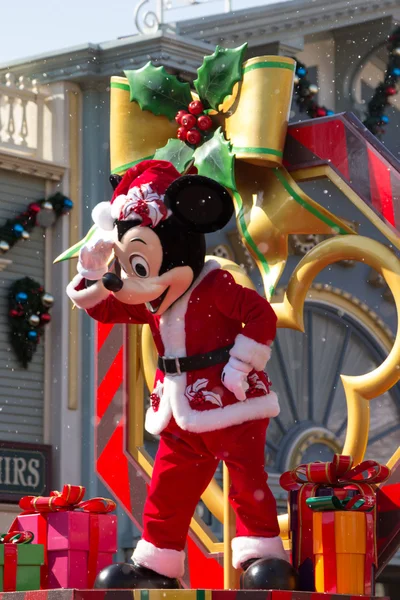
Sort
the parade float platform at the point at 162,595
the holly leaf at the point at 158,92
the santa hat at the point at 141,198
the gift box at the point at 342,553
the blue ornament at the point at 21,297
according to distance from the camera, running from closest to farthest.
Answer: the parade float platform at the point at 162,595 < the gift box at the point at 342,553 < the santa hat at the point at 141,198 < the holly leaf at the point at 158,92 < the blue ornament at the point at 21,297

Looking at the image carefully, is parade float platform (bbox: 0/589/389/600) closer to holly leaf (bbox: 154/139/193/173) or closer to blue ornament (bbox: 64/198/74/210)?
holly leaf (bbox: 154/139/193/173)

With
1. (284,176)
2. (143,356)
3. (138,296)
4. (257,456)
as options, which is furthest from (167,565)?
(284,176)

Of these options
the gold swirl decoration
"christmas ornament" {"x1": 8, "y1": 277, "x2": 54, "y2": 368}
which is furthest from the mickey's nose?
"christmas ornament" {"x1": 8, "y1": 277, "x2": 54, "y2": 368}

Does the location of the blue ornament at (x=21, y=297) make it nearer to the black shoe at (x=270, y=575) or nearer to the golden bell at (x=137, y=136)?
the golden bell at (x=137, y=136)

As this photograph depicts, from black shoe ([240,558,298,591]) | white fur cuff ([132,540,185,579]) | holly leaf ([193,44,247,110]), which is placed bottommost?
black shoe ([240,558,298,591])

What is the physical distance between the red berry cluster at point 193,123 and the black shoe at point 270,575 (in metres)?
1.31

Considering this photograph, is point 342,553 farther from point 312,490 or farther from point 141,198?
point 141,198

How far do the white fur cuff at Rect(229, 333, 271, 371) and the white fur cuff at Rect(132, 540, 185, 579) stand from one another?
52 centimetres

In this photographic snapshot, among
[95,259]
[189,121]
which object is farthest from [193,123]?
[95,259]

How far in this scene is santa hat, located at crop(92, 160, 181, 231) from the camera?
10.9 feet

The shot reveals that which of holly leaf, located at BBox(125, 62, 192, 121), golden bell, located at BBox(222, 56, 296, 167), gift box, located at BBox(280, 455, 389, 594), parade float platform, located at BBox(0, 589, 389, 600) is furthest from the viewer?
holly leaf, located at BBox(125, 62, 192, 121)

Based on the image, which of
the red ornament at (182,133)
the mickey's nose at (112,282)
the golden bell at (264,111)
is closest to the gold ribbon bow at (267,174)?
the golden bell at (264,111)

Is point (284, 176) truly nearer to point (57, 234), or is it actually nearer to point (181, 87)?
point (181, 87)

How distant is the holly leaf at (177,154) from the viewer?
3.90 m
